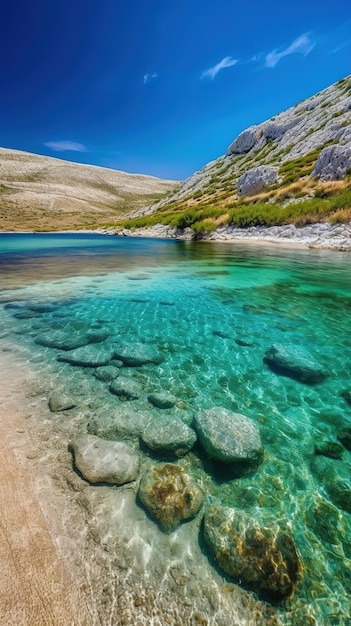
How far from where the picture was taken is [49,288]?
45.5 ft

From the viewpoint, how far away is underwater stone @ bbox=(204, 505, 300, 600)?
102 inches

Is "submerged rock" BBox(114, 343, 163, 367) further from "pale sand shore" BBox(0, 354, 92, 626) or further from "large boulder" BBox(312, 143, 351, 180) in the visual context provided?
"large boulder" BBox(312, 143, 351, 180)

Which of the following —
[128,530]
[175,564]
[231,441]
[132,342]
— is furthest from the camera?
[132,342]

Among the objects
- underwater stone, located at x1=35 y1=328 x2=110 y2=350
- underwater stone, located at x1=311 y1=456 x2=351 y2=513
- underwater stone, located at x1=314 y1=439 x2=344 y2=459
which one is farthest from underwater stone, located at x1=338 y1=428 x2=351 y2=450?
underwater stone, located at x1=35 y1=328 x2=110 y2=350

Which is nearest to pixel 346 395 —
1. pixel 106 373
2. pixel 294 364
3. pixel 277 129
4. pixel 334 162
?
pixel 294 364

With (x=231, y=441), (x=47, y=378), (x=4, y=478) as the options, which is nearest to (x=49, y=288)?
(x=47, y=378)

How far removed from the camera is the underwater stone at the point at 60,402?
16.4 ft

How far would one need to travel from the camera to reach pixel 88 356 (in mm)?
6871

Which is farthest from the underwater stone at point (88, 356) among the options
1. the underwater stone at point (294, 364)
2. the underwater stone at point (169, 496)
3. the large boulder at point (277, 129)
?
the large boulder at point (277, 129)

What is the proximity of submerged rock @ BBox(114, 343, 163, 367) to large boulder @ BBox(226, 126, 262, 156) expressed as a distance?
103533 millimetres

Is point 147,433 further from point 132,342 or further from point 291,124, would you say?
point 291,124

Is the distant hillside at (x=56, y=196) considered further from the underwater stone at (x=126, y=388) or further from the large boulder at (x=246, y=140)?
the underwater stone at (x=126, y=388)

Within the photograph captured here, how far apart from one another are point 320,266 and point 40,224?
9073 cm

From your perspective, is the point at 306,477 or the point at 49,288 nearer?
the point at 306,477
